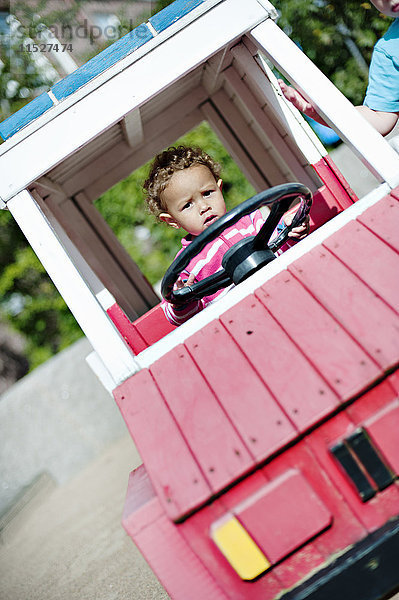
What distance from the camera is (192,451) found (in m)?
1.24

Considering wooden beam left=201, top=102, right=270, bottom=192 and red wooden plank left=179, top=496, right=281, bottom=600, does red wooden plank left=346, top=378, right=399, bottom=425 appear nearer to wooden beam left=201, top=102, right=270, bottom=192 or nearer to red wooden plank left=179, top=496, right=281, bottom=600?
red wooden plank left=179, top=496, right=281, bottom=600

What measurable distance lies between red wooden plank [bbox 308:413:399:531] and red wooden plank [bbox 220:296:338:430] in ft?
0.15

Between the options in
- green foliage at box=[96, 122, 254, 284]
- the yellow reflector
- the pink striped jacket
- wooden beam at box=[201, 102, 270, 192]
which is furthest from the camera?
green foliage at box=[96, 122, 254, 284]

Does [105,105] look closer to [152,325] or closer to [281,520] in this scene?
[152,325]

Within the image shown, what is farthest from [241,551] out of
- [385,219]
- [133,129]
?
[133,129]

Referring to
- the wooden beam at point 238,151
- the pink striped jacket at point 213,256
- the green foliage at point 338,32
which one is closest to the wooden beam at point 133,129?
the wooden beam at point 238,151

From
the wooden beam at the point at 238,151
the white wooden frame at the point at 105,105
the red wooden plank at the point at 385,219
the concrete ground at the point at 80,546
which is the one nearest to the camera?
the red wooden plank at the point at 385,219

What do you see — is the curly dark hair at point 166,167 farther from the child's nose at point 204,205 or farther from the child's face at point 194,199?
the child's nose at point 204,205

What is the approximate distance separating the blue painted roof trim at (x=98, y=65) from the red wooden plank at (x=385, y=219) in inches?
40.3

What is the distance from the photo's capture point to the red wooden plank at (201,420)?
3.87 ft

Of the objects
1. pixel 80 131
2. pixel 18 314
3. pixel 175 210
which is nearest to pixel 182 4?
pixel 80 131

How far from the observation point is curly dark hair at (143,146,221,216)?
7.77 feet

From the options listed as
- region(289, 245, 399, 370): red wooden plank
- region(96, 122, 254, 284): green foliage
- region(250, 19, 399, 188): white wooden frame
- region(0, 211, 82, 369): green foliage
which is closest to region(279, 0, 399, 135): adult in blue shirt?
region(250, 19, 399, 188): white wooden frame

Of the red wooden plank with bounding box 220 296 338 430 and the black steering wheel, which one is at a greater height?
the black steering wheel
